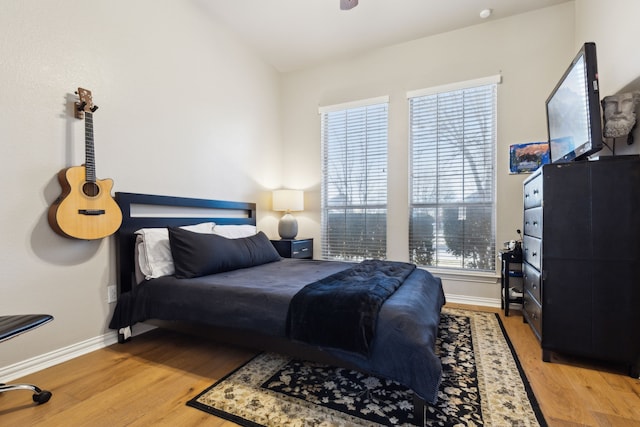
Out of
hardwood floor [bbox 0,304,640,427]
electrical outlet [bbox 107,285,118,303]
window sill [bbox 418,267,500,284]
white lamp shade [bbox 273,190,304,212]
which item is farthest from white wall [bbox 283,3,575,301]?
electrical outlet [bbox 107,285,118,303]

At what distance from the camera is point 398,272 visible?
2287mm

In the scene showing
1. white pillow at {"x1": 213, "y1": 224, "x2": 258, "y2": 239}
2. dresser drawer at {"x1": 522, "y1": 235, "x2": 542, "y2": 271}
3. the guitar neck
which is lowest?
dresser drawer at {"x1": 522, "y1": 235, "x2": 542, "y2": 271}

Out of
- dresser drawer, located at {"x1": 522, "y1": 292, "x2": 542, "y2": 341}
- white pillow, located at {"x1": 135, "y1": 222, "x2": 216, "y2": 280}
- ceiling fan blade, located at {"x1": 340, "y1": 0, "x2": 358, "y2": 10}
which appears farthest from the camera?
white pillow, located at {"x1": 135, "y1": 222, "x2": 216, "y2": 280}

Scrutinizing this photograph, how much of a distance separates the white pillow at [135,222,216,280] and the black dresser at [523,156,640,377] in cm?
270

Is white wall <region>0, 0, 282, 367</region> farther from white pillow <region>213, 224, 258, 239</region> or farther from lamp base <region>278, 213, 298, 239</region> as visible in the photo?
lamp base <region>278, 213, 298, 239</region>

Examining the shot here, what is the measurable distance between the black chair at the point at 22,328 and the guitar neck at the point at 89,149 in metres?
0.94

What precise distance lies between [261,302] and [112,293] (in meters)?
1.35

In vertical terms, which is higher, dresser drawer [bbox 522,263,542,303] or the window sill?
dresser drawer [bbox 522,263,542,303]

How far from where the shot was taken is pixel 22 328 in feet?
4.64

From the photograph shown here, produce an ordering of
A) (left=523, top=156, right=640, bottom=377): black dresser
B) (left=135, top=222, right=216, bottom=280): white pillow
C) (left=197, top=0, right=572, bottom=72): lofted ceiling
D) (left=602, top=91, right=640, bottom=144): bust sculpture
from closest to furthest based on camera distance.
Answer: (left=523, top=156, right=640, bottom=377): black dresser → (left=602, top=91, right=640, bottom=144): bust sculpture → (left=135, top=222, right=216, bottom=280): white pillow → (left=197, top=0, right=572, bottom=72): lofted ceiling

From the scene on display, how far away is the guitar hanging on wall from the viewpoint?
1940 mm

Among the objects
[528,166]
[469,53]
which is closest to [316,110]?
[469,53]

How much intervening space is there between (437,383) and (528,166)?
273cm

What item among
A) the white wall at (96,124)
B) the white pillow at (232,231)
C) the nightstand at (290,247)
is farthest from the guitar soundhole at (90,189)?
the nightstand at (290,247)
